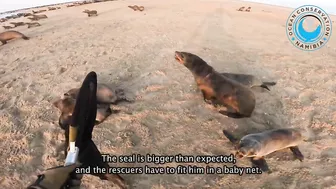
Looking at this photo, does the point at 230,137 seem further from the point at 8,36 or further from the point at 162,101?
the point at 8,36

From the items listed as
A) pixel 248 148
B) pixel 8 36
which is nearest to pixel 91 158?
pixel 248 148

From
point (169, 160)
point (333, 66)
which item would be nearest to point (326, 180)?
point (169, 160)

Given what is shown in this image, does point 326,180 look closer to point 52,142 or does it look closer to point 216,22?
point 52,142

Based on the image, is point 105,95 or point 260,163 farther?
point 105,95

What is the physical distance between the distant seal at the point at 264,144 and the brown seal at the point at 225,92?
24.7 inches

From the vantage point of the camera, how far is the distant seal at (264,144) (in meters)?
3.70

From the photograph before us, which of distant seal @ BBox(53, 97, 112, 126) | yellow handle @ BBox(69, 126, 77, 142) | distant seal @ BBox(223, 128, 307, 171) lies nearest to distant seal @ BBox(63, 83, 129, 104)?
distant seal @ BBox(53, 97, 112, 126)

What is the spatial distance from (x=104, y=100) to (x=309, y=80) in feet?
12.8

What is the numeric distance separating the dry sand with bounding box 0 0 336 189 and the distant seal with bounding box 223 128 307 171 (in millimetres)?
99

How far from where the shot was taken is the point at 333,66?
695 centimetres

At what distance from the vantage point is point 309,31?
11.2m

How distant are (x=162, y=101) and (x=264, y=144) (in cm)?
178

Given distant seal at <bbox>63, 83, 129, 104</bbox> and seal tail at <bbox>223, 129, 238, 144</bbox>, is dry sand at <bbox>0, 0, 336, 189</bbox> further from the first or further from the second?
distant seal at <bbox>63, 83, 129, 104</bbox>

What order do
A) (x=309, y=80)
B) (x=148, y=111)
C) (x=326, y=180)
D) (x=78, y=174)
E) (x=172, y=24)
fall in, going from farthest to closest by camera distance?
(x=172, y=24)
(x=309, y=80)
(x=148, y=111)
(x=326, y=180)
(x=78, y=174)
